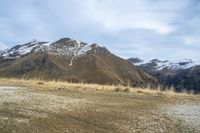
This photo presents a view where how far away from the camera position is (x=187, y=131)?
659 inches

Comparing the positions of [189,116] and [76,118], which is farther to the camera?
[189,116]

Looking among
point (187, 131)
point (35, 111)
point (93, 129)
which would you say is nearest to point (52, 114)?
point (35, 111)

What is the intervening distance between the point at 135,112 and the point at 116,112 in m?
1.10

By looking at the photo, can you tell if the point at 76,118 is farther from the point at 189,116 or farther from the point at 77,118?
the point at 189,116

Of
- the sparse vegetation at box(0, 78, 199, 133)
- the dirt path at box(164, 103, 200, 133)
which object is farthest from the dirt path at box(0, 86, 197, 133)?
the dirt path at box(164, 103, 200, 133)

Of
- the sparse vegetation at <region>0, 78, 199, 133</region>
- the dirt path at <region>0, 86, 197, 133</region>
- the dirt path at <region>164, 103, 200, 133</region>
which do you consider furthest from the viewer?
the dirt path at <region>164, 103, 200, 133</region>

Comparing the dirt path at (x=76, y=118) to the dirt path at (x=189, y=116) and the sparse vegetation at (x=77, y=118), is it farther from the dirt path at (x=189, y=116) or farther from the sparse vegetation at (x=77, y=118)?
the dirt path at (x=189, y=116)

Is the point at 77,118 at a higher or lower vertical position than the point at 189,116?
lower

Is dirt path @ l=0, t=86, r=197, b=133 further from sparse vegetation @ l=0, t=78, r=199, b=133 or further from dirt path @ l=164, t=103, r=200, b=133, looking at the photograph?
dirt path @ l=164, t=103, r=200, b=133

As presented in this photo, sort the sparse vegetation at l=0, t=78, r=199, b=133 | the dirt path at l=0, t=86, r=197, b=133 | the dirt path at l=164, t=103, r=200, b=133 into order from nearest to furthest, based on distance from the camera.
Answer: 1. the dirt path at l=0, t=86, r=197, b=133
2. the sparse vegetation at l=0, t=78, r=199, b=133
3. the dirt path at l=164, t=103, r=200, b=133

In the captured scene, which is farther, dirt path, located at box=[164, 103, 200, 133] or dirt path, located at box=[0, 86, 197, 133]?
dirt path, located at box=[164, 103, 200, 133]

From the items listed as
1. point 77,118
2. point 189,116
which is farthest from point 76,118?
point 189,116

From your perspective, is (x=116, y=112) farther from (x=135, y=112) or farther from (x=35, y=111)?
(x=35, y=111)

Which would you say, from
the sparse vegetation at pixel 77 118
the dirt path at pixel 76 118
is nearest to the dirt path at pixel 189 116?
the sparse vegetation at pixel 77 118
